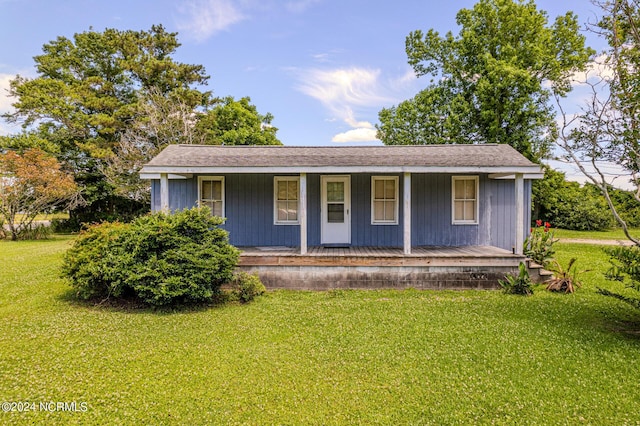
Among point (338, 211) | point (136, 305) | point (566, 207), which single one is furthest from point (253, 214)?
point (566, 207)

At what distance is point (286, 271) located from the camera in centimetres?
741

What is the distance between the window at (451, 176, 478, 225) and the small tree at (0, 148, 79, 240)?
17.3 meters

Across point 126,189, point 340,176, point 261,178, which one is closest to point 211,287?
point 261,178

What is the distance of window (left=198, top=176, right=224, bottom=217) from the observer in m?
9.41

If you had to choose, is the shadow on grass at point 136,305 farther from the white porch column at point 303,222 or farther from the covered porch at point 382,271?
the white porch column at point 303,222

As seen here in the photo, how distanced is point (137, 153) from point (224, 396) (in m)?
18.1

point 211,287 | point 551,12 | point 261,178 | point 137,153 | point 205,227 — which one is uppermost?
point 551,12

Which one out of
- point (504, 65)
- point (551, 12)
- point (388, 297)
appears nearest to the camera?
point (388, 297)

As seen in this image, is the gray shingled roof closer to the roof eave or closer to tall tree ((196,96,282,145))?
the roof eave

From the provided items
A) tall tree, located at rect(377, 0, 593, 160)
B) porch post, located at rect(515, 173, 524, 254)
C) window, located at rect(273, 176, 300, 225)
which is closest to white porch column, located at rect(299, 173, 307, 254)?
window, located at rect(273, 176, 300, 225)

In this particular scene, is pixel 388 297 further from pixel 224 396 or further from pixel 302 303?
pixel 224 396

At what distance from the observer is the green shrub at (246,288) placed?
653 cm

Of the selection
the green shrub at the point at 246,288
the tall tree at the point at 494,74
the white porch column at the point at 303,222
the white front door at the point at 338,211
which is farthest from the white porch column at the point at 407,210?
the tall tree at the point at 494,74

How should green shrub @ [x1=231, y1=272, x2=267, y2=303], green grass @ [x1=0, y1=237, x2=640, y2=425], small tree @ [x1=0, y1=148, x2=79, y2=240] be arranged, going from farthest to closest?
small tree @ [x1=0, y1=148, x2=79, y2=240]
green shrub @ [x1=231, y1=272, x2=267, y2=303]
green grass @ [x1=0, y1=237, x2=640, y2=425]
